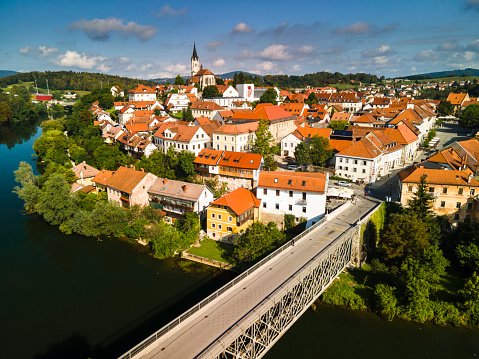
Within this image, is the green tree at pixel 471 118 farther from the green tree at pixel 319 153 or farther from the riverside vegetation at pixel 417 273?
the riverside vegetation at pixel 417 273

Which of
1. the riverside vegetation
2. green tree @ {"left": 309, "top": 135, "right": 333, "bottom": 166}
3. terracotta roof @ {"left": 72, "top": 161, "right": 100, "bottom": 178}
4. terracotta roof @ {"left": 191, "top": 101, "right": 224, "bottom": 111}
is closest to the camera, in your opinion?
the riverside vegetation

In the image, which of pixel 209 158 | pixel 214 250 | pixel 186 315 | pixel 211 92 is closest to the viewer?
pixel 186 315

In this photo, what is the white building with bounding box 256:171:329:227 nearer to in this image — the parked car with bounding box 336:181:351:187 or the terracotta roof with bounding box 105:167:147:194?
the parked car with bounding box 336:181:351:187

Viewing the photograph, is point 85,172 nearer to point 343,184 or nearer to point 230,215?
point 230,215

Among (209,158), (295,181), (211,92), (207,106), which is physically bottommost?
(295,181)

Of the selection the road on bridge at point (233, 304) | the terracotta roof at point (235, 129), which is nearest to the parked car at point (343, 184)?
the road on bridge at point (233, 304)

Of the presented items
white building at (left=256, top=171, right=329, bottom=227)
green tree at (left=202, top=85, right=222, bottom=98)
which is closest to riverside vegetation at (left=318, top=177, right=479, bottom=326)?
white building at (left=256, top=171, right=329, bottom=227)

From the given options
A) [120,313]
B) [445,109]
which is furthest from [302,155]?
[445,109]
